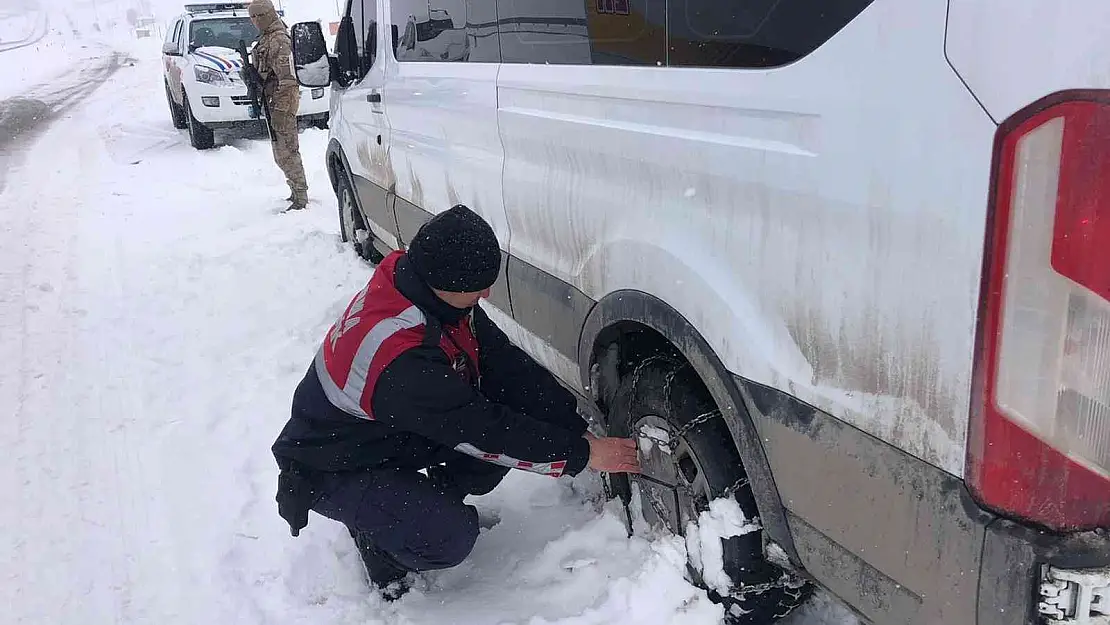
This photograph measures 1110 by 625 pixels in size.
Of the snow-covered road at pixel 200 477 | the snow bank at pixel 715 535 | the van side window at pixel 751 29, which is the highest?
the van side window at pixel 751 29

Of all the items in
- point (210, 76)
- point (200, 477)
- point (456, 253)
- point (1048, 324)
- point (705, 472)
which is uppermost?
point (210, 76)

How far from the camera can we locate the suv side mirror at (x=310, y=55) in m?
4.77

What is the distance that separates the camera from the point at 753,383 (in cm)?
173

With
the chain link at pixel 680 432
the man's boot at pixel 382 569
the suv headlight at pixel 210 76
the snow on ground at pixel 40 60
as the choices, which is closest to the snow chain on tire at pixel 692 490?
the chain link at pixel 680 432

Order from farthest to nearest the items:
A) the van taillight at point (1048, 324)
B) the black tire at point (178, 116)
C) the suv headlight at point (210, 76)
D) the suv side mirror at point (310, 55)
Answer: the black tire at point (178, 116) → the suv headlight at point (210, 76) → the suv side mirror at point (310, 55) → the van taillight at point (1048, 324)

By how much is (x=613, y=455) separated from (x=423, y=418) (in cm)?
52

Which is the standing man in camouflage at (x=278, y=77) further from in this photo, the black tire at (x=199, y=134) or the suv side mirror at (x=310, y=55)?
the black tire at (x=199, y=134)

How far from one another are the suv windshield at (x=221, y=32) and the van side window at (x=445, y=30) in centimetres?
846

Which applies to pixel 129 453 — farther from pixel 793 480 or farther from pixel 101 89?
pixel 101 89

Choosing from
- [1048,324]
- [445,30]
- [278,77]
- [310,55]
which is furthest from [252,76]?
[1048,324]

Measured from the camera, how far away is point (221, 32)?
1168 cm

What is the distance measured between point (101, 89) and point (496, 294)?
72.5ft

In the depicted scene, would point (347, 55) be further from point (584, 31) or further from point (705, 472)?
point (705, 472)

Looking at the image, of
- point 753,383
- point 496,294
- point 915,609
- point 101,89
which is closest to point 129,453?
point 496,294
